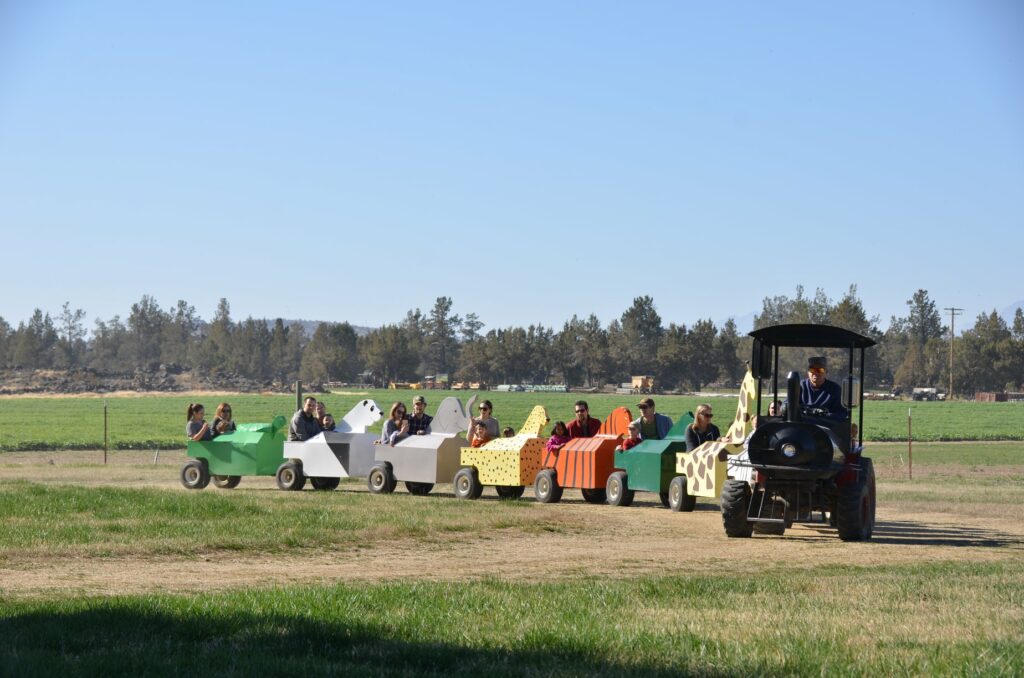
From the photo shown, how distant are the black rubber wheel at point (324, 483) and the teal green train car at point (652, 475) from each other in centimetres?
591

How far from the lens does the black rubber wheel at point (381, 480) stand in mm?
24000

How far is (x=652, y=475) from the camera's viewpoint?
2148 cm

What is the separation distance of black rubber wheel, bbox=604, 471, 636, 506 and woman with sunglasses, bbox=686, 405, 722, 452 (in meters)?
1.44

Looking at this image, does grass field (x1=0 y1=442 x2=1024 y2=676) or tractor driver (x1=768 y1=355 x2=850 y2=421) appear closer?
grass field (x1=0 y1=442 x2=1024 y2=676)

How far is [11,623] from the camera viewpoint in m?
8.95

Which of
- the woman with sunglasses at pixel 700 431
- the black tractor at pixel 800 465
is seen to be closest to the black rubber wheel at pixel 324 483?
the woman with sunglasses at pixel 700 431

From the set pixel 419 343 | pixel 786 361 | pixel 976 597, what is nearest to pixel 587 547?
pixel 976 597

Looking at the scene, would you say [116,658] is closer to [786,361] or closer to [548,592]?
[548,592]

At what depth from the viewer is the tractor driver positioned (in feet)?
56.7

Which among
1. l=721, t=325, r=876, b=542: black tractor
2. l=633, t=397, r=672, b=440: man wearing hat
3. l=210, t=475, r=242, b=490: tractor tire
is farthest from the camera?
l=210, t=475, r=242, b=490: tractor tire

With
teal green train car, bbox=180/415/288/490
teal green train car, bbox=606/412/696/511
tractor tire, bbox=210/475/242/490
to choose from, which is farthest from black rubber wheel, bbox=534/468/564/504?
tractor tire, bbox=210/475/242/490

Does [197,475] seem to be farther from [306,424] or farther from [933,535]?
[933,535]

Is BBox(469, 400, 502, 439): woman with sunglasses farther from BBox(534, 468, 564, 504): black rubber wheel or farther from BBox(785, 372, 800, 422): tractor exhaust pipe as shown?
BBox(785, 372, 800, 422): tractor exhaust pipe

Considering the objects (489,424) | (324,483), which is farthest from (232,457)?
(489,424)
